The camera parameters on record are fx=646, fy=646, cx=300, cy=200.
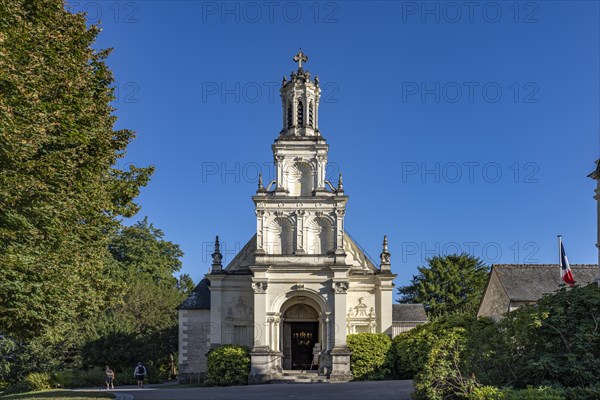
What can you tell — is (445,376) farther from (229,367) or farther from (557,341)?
(229,367)

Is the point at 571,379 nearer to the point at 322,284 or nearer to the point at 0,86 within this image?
the point at 0,86

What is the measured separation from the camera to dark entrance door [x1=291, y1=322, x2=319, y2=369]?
4012 cm

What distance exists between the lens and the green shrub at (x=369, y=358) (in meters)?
35.9

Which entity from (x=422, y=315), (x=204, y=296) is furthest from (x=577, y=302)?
(x=204, y=296)

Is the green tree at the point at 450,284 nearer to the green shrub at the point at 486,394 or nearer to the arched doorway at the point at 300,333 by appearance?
the arched doorway at the point at 300,333

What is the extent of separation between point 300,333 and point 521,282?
13568 mm

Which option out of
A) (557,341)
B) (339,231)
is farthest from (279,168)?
(557,341)

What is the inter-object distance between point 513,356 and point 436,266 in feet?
161

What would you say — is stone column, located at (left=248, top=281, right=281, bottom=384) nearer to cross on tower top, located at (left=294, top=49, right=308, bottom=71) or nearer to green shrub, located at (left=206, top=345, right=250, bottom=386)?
green shrub, located at (left=206, top=345, right=250, bottom=386)

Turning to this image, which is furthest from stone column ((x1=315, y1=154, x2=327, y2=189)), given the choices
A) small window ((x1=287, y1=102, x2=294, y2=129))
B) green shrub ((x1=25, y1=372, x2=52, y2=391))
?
green shrub ((x1=25, y1=372, x2=52, y2=391))

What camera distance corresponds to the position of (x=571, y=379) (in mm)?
16812

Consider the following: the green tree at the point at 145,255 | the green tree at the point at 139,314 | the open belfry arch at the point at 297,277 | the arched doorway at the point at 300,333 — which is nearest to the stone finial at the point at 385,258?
the open belfry arch at the point at 297,277

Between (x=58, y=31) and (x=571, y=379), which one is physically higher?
(x=58, y=31)

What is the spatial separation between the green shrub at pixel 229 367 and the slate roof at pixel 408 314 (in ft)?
36.4
